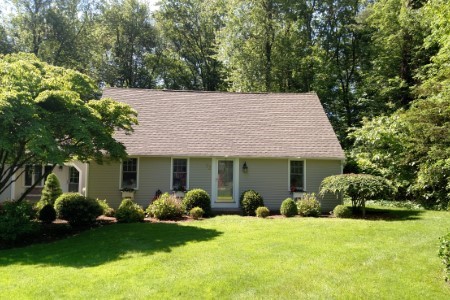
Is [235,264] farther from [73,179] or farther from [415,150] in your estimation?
[73,179]

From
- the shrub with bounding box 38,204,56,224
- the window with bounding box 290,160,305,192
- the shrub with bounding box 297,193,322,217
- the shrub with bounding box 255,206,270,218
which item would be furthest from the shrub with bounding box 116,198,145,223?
the window with bounding box 290,160,305,192

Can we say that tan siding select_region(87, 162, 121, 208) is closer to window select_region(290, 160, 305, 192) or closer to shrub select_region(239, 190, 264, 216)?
shrub select_region(239, 190, 264, 216)

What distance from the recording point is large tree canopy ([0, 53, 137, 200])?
373 inches

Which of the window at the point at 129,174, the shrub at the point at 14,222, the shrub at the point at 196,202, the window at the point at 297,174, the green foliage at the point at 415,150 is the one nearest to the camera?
the shrub at the point at 14,222

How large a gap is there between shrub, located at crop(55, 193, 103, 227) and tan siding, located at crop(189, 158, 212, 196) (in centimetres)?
457

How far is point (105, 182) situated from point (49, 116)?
6.02 metres

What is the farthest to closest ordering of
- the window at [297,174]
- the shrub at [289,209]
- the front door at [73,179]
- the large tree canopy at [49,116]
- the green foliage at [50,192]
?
the front door at [73,179] → the window at [297,174] → the green foliage at [50,192] → the shrub at [289,209] → the large tree canopy at [49,116]

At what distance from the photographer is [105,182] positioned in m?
16.0

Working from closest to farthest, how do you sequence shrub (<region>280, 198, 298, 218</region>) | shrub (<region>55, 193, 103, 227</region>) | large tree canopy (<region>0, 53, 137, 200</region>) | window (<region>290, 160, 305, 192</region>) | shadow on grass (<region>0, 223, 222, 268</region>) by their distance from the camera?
shadow on grass (<region>0, 223, 222, 268</region>)
large tree canopy (<region>0, 53, 137, 200</region>)
shrub (<region>55, 193, 103, 227</region>)
shrub (<region>280, 198, 298, 218</region>)
window (<region>290, 160, 305, 192</region>)

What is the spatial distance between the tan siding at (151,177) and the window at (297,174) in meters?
5.56

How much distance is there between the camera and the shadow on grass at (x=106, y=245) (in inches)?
330

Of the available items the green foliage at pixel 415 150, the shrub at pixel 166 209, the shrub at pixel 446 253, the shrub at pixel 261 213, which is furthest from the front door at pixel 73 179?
the shrub at pixel 446 253

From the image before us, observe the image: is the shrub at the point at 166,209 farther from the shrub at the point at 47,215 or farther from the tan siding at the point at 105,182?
the shrub at the point at 47,215

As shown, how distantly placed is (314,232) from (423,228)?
11.6 ft
